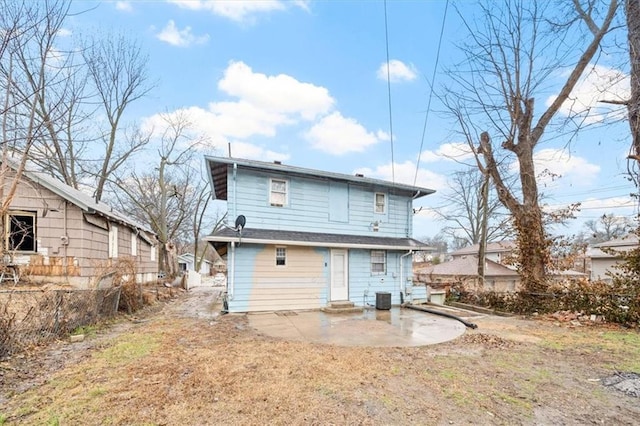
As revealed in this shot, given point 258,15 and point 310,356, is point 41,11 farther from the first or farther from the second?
point 258,15

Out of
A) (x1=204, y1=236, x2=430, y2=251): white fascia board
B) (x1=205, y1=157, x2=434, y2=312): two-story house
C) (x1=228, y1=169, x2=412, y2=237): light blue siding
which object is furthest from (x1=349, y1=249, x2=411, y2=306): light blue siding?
(x1=228, y1=169, x2=412, y2=237): light blue siding

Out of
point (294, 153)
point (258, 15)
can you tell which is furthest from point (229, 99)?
point (258, 15)

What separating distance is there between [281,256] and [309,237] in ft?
3.79

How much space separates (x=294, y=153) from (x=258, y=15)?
30.1ft

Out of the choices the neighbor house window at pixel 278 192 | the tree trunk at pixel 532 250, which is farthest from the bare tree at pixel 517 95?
the neighbor house window at pixel 278 192

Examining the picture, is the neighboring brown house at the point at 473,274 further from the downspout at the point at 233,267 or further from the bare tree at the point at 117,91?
the bare tree at the point at 117,91

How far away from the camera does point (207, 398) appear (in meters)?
3.72

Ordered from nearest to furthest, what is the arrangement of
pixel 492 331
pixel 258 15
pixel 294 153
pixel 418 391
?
pixel 418 391 → pixel 492 331 → pixel 258 15 → pixel 294 153

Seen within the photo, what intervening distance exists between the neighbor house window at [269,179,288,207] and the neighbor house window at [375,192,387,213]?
12.8 feet

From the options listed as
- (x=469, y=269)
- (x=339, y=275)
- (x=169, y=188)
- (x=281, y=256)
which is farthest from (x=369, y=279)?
(x=169, y=188)

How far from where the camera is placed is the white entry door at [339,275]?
11.5 m

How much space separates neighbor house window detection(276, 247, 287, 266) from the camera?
1070 centimetres

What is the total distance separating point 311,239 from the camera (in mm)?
10750

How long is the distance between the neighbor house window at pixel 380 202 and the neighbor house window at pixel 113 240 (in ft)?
36.6
